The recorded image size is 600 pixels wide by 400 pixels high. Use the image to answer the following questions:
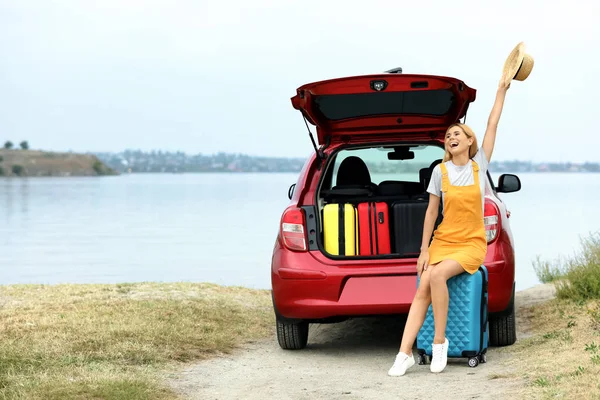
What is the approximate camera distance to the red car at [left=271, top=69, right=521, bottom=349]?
7.05m

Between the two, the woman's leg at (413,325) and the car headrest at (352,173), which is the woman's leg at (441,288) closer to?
the woman's leg at (413,325)

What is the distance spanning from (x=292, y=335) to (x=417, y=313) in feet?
4.91

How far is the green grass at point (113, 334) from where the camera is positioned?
630cm

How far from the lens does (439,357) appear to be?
667cm

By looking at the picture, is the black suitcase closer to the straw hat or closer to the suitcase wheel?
the suitcase wheel

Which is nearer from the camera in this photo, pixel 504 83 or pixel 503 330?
pixel 504 83

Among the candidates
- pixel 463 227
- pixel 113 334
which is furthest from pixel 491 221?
pixel 113 334

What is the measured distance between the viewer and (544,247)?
100ft

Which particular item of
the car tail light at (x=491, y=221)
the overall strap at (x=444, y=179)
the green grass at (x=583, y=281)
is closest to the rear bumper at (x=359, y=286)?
the car tail light at (x=491, y=221)

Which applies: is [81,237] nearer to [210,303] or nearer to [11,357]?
[210,303]

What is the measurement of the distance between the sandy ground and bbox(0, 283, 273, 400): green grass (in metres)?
0.27

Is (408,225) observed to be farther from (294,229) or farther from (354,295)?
(294,229)

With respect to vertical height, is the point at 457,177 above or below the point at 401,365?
above

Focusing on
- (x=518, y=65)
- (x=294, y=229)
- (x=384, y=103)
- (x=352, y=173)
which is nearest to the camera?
(x=518, y=65)
